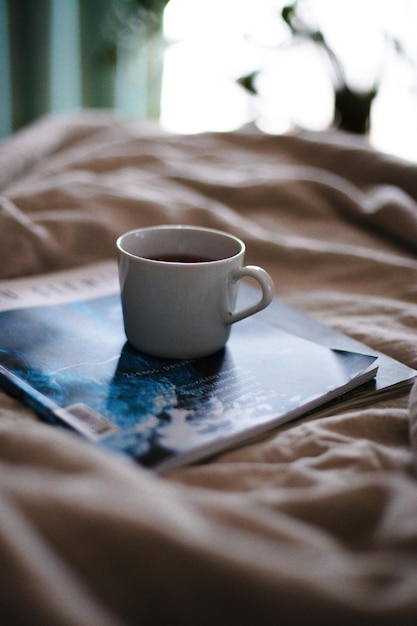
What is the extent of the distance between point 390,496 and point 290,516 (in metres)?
0.06

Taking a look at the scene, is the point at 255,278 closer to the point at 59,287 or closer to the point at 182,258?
the point at 182,258

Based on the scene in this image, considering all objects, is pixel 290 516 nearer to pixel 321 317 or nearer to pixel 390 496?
pixel 390 496

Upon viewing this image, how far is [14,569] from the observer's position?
0.92ft

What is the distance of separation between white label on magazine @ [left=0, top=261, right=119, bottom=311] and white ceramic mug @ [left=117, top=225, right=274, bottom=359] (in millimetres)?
131

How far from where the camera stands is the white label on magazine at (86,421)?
394 mm

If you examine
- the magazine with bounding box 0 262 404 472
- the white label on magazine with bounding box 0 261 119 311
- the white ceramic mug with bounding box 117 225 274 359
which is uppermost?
the white ceramic mug with bounding box 117 225 274 359

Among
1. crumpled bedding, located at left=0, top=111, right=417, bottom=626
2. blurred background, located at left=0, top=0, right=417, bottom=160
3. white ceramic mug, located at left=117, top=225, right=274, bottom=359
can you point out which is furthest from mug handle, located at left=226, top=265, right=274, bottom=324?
blurred background, located at left=0, top=0, right=417, bottom=160

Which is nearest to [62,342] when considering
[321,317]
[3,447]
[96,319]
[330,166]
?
[96,319]

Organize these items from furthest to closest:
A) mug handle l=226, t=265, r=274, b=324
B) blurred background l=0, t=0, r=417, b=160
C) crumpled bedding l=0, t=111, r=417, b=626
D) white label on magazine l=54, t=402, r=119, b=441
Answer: blurred background l=0, t=0, r=417, b=160 → mug handle l=226, t=265, r=274, b=324 → white label on magazine l=54, t=402, r=119, b=441 → crumpled bedding l=0, t=111, r=417, b=626

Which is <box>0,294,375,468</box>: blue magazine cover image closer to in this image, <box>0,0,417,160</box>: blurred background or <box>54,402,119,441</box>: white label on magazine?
<box>54,402,119,441</box>: white label on magazine

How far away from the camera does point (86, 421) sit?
407 millimetres

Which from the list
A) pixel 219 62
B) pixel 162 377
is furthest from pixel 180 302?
pixel 219 62

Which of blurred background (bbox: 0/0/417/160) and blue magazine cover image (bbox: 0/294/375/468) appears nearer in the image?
blue magazine cover image (bbox: 0/294/375/468)

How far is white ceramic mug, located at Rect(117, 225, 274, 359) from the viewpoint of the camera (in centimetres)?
49
